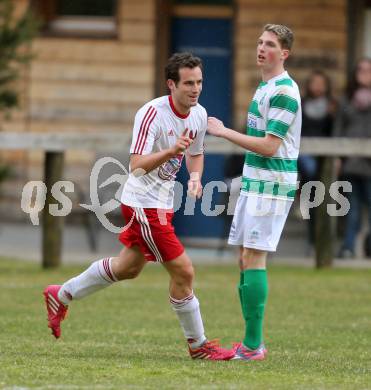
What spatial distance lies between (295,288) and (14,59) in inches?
173

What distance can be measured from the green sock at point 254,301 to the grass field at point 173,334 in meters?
0.21

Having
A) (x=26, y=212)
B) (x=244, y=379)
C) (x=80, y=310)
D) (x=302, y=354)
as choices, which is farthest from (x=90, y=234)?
(x=244, y=379)

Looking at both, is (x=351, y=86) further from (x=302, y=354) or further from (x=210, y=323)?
(x=302, y=354)

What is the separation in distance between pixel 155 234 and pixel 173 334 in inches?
84.3

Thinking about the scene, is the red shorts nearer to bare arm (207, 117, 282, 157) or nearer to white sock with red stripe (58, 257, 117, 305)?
white sock with red stripe (58, 257, 117, 305)

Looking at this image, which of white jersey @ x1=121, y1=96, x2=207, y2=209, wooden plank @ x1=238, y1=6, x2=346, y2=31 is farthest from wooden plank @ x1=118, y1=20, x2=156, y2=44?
white jersey @ x1=121, y1=96, x2=207, y2=209

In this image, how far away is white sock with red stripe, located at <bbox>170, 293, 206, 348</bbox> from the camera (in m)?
8.62

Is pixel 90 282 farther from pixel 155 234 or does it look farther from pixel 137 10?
pixel 137 10

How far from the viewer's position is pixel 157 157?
813cm

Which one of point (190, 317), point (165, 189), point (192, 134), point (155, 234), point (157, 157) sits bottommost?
point (190, 317)

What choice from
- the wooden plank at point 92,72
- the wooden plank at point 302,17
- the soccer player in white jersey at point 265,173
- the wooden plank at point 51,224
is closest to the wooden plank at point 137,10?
the wooden plank at point 92,72

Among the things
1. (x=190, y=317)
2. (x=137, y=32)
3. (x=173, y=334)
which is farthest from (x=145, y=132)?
(x=137, y=32)

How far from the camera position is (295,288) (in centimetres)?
1370

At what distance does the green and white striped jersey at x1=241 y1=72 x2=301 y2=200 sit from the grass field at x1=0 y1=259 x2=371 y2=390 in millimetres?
1078
